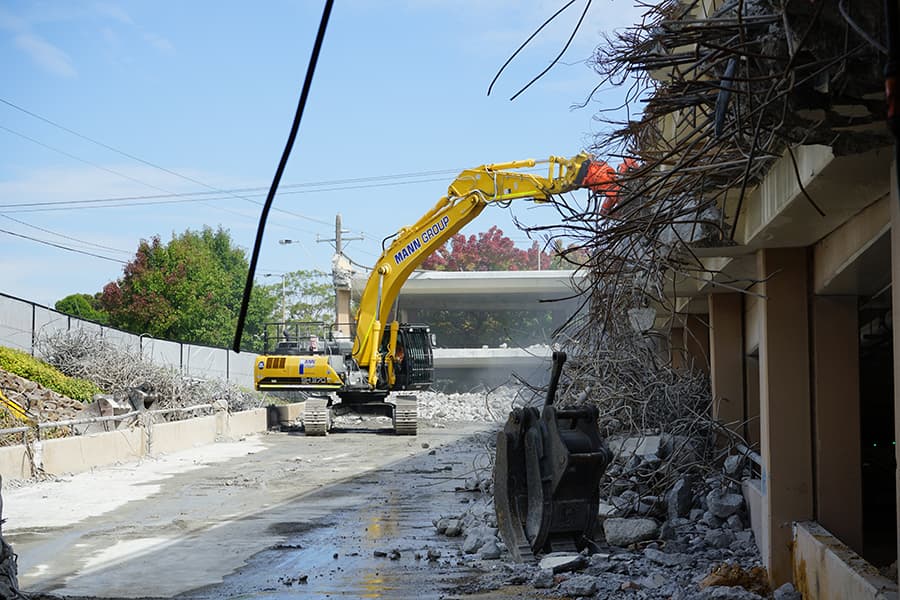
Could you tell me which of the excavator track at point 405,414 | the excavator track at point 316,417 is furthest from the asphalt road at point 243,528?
the excavator track at point 405,414

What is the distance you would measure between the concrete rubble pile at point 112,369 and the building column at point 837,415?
21.5 meters

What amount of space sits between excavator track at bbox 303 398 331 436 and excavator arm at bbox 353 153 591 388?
147 centimetres

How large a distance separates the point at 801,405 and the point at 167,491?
432 inches

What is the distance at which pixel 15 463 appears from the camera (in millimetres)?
15609

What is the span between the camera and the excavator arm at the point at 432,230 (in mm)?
23000

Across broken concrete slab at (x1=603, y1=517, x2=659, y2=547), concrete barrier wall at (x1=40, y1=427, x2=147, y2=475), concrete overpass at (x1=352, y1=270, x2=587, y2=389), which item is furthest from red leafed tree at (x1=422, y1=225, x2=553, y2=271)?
broken concrete slab at (x1=603, y1=517, x2=659, y2=547)

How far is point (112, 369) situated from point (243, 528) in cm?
1746

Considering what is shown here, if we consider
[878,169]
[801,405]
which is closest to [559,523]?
[801,405]

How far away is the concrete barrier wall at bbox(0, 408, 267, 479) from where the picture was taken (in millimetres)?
15844

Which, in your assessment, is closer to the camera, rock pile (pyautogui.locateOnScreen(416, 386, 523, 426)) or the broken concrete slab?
the broken concrete slab

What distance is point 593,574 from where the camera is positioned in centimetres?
838

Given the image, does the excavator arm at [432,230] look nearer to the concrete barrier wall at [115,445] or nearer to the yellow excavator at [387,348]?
the yellow excavator at [387,348]

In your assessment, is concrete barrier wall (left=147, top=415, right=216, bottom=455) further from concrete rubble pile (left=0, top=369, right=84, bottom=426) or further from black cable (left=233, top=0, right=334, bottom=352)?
black cable (left=233, top=0, right=334, bottom=352)

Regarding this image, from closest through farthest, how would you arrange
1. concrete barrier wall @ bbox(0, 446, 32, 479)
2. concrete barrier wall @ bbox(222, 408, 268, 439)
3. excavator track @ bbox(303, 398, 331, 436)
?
concrete barrier wall @ bbox(0, 446, 32, 479), excavator track @ bbox(303, 398, 331, 436), concrete barrier wall @ bbox(222, 408, 268, 439)
